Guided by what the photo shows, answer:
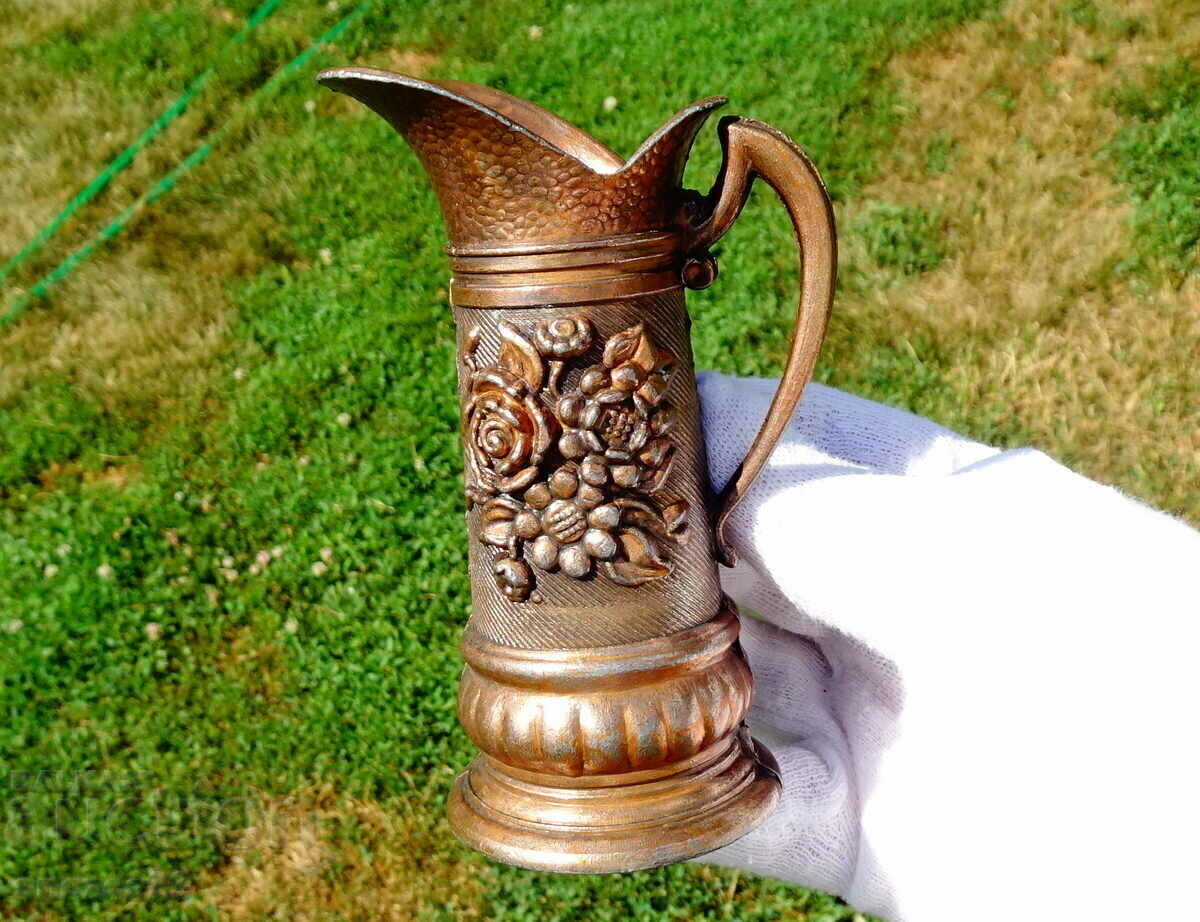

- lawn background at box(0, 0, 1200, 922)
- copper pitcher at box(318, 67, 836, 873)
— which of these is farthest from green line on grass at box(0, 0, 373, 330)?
copper pitcher at box(318, 67, 836, 873)

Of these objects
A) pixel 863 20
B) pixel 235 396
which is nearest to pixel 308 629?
pixel 235 396

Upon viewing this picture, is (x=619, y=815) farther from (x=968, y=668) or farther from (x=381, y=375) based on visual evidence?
(x=381, y=375)

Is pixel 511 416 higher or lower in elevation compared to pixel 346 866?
higher

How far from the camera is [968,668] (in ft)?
5.72

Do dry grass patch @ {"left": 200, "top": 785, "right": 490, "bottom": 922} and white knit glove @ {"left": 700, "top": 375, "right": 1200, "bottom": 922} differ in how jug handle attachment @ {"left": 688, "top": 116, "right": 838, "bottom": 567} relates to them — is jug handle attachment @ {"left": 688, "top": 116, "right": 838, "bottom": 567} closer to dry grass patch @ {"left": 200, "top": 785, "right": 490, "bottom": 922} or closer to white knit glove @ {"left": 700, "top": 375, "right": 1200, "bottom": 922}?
white knit glove @ {"left": 700, "top": 375, "right": 1200, "bottom": 922}

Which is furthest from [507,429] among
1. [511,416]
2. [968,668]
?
[968,668]

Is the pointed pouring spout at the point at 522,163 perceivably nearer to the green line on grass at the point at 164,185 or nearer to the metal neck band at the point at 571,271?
the metal neck band at the point at 571,271

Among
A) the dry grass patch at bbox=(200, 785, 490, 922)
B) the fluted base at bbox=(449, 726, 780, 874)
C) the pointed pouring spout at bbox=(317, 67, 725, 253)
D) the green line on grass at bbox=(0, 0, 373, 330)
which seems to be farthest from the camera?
the green line on grass at bbox=(0, 0, 373, 330)

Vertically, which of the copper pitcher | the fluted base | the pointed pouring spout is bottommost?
the fluted base

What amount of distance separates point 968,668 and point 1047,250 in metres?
1.88

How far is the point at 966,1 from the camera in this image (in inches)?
147

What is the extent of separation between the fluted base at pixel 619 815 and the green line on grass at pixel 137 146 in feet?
10.6

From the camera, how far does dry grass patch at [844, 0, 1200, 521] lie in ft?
9.61

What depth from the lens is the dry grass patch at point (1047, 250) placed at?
293 cm
